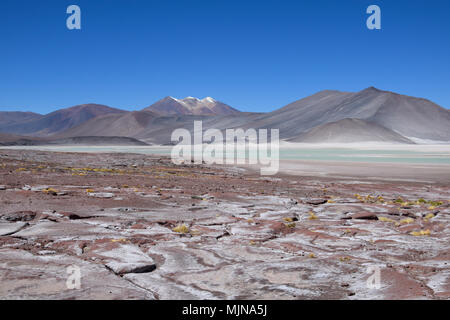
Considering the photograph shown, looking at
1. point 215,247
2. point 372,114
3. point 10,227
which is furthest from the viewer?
point 372,114

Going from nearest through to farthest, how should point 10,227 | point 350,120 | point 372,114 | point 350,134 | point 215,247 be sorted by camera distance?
point 215,247, point 10,227, point 350,134, point 350,120, point 372,114

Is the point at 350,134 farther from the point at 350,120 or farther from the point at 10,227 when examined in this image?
the point at 10,227

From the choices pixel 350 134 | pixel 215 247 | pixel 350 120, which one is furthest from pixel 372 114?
pixel 215 247

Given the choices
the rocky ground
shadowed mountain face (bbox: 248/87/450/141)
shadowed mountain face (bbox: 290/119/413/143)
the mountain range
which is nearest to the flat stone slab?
the rocky ground

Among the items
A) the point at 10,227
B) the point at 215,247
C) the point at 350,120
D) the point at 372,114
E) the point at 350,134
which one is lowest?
the point at 215,247

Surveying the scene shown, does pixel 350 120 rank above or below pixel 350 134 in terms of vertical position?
above

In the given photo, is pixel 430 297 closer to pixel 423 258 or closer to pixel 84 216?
pixel 423 258
